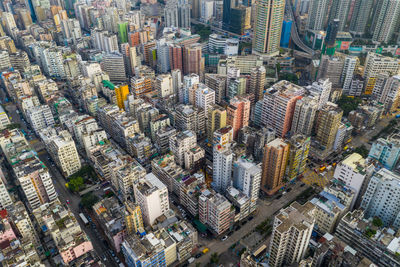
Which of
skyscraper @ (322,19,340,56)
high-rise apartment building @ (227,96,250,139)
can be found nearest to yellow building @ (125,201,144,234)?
high-rise apartment building @ (227,96,250,139)

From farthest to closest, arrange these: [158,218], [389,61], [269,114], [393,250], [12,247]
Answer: [389,61]
[269,114]
[158,218]
[12,247]
[393,250]

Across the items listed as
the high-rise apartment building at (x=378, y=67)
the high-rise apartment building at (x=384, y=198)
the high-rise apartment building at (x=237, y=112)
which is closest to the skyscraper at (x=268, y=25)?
the high-rise apartment building at (x=378, y=67)

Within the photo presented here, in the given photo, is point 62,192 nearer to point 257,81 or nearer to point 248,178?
point 248,178

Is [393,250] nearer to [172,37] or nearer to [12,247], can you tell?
[12,247]

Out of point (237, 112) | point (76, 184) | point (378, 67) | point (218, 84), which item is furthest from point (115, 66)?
point (378, 67)

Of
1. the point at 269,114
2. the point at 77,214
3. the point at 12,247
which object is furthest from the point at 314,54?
the point at 12,247

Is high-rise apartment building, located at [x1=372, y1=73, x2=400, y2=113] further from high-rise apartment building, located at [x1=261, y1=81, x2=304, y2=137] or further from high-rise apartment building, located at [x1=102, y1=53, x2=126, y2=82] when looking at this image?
high-rise apartment building, located at [x1=102, y1=53, x2=126, y2=82]
